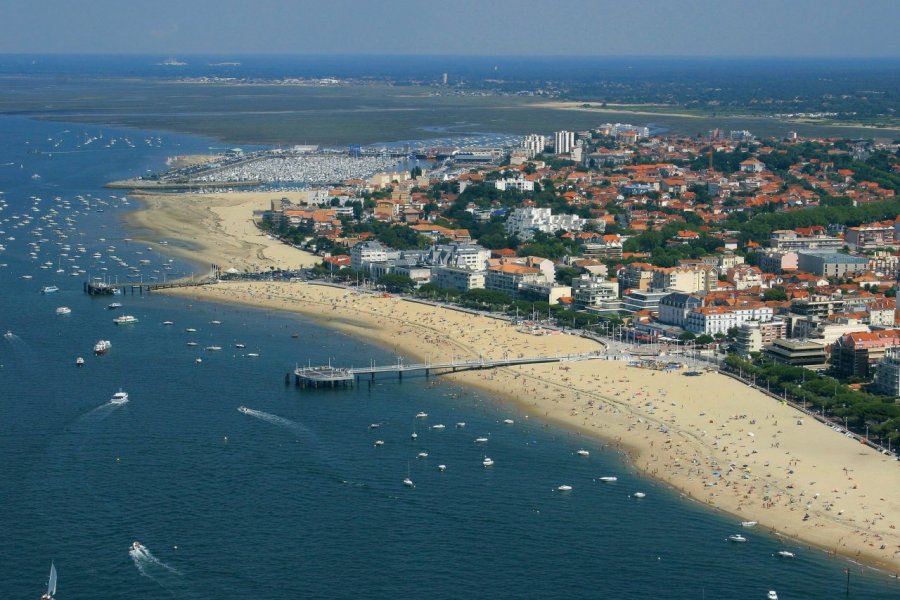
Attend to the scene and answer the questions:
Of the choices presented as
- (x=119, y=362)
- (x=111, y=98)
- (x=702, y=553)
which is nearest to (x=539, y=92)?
(x=111, y=98)

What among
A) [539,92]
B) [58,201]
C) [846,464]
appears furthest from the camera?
[539,92]

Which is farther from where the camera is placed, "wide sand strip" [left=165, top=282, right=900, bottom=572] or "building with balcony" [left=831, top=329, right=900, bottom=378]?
"building with balcony" [left=831, top=329, right=900, bottom=378]

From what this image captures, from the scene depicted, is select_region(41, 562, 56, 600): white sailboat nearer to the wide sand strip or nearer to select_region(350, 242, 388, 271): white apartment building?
the wide sand strip

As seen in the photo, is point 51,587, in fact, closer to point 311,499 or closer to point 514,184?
point 311,499

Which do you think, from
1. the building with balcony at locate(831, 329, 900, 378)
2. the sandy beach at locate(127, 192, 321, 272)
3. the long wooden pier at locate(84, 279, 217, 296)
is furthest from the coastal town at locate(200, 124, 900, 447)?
the long wooden pier at locate(84, 279, 217, 296)

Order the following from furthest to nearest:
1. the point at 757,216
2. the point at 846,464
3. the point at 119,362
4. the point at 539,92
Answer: the point at 539,92
the point at 757,216
the point at 119,362
the point at 846,464

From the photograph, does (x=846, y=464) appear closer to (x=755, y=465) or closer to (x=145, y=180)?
(x=755, y=465)
